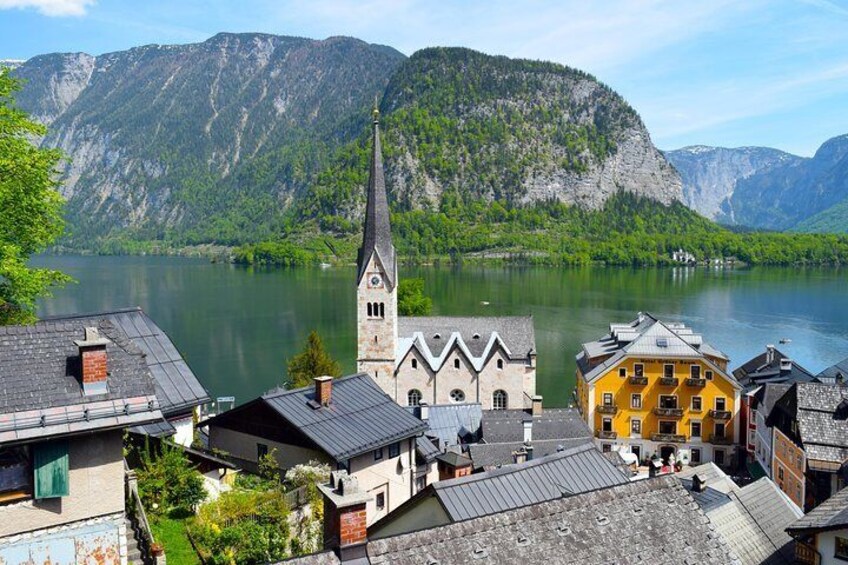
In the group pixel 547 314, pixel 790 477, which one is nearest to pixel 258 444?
pixel 790 477

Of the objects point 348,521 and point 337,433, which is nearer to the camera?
point 348,521

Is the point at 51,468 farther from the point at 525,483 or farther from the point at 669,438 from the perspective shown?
the point at 669,438

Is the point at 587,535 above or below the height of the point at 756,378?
above

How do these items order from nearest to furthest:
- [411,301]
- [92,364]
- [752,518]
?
[92,364], [752,518], [411,301]

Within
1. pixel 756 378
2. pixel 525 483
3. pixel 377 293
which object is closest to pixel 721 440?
pixel 756 378

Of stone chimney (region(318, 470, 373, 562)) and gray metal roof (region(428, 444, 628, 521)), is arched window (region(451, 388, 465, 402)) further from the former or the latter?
stone chimney (region(318, 470, 373, 562))

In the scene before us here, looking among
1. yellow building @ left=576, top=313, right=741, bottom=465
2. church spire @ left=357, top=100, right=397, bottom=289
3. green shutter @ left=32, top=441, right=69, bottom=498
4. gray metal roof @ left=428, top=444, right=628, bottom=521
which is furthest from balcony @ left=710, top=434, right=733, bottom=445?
green shutter @ left=32, top=441, right=69, bottom=498

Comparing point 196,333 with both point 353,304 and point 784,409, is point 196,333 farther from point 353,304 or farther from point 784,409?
point 784,409

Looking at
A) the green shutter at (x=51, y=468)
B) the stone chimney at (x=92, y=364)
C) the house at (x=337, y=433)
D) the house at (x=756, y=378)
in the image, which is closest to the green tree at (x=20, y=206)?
the house at (x=337, y=433)
